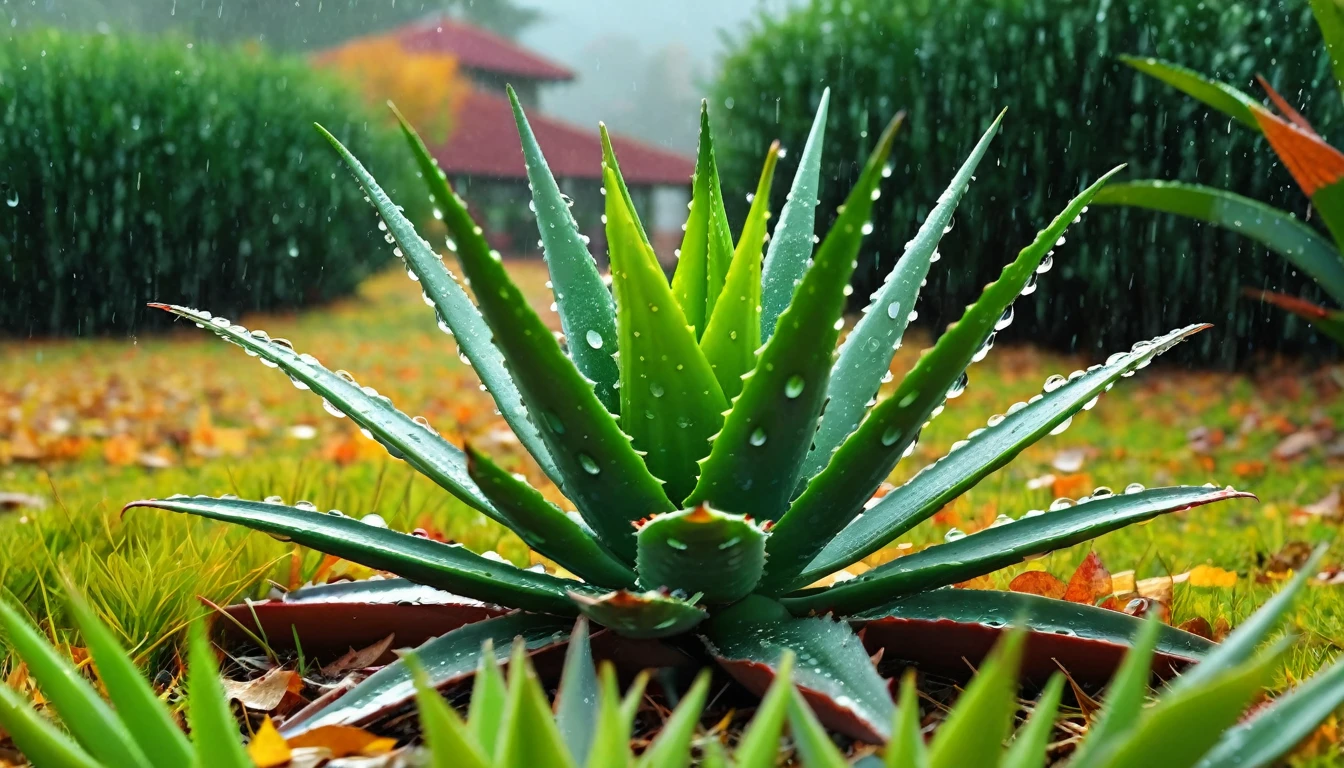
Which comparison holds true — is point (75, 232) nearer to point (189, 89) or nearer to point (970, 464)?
point (189, 89)

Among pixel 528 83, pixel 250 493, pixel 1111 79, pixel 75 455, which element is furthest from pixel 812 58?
pixel 528 83

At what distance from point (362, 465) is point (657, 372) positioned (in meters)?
3.16

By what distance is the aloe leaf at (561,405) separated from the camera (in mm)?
1117

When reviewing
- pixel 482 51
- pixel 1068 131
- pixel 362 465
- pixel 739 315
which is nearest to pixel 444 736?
pixel 739 315

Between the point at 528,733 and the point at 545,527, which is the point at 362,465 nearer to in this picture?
the point at 545,527

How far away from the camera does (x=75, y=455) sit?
16.2 feet

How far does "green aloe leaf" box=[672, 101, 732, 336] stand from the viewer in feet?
4.86

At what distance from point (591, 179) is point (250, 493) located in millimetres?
28236

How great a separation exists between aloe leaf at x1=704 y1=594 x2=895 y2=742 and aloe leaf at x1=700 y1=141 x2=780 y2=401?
11.8 inches

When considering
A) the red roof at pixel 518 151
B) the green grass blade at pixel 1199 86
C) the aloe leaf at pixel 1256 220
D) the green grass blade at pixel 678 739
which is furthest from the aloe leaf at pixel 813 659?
the red roof at pixel 518 151

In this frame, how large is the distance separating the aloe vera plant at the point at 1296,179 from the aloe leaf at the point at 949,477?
1491mm

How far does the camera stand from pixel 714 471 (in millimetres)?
1293

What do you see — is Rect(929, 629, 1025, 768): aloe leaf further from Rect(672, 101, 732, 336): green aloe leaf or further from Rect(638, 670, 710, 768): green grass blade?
Rect(672, 101, 732, 336): green aloe leaf

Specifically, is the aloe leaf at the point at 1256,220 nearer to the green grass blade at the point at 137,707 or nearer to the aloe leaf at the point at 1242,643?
the aloe leaf at the point at 1242,643
